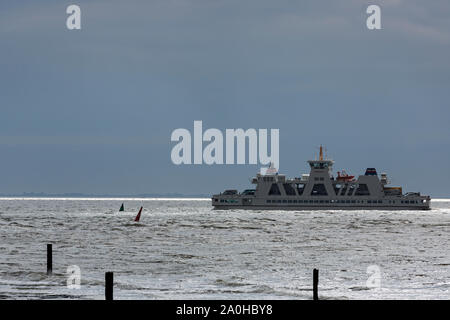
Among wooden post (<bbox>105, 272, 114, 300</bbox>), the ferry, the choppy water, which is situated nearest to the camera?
wooden post (<bbox>105, 272, 114, 300</bbox>)

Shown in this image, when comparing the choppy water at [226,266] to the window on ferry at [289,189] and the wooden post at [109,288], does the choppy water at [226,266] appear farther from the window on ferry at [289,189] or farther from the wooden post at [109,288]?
the window on ferry at [289,189]

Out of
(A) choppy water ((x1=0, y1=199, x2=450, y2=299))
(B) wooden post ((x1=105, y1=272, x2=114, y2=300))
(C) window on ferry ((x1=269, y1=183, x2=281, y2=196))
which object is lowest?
(A) choppy water ((x1=0, y1=199, x2=450, y2=299))

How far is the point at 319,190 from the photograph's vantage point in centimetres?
14250

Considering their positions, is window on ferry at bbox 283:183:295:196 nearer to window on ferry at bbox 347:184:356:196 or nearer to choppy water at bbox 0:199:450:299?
window on ferry at bbox 347:184:356:196

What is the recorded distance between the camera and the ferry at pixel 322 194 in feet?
462

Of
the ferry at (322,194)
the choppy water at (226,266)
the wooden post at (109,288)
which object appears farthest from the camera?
the ferry at (322,194)

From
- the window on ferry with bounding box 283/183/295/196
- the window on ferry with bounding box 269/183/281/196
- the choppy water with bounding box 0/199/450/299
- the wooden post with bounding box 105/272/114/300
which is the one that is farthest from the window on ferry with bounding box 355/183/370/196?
the wooden post with bounding box 105/272/114/300

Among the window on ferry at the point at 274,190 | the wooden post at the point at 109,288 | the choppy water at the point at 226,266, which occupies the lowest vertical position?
the choppy water at the point at 226,266

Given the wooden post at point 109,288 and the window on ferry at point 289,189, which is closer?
the wooden post at point 109,288

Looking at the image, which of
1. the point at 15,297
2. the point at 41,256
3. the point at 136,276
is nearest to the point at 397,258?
the point at 136,276

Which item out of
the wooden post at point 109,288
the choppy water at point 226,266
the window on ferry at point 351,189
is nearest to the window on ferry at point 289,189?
the window on ferry at point 351,189

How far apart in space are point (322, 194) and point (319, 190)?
125 centimetres

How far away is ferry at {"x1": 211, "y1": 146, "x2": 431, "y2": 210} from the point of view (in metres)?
141
